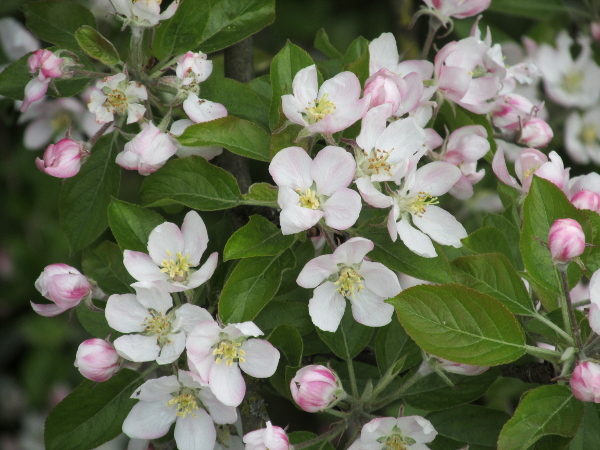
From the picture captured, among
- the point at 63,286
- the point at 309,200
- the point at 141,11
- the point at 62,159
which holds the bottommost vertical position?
the point at 63,286

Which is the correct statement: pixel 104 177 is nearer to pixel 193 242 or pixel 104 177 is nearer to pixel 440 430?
pixel 193 242

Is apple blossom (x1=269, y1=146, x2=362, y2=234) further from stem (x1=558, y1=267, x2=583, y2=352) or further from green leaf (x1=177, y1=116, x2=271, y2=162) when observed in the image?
stem (x1=558, y1=267, x2=583, y2=352)

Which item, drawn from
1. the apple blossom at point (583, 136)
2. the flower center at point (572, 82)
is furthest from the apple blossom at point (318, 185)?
the flower center at point (572, 82)

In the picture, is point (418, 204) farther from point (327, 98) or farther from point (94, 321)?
point (94, 321)

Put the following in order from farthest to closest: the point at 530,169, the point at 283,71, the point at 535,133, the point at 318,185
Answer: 1. the point at 535,133
2. the point at 530,169
3. the point at 283,71
4. the point at 318,185

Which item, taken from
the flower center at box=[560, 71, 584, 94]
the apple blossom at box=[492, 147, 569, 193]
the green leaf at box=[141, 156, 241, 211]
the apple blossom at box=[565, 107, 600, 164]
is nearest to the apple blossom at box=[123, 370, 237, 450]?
the green leaf at box=[141, 156, 241, 211]

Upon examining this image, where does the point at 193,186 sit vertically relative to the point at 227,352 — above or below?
above

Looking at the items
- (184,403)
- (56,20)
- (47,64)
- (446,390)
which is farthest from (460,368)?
(56,20)
